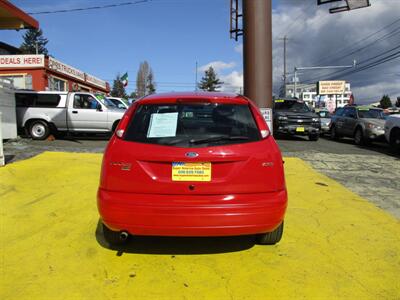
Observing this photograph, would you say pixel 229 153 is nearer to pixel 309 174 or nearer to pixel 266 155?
pixel 266 155

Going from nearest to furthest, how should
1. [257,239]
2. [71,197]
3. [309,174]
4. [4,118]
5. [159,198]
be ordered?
[159,198] → [257,239] → [71,197] → [309,174] → [4,118]

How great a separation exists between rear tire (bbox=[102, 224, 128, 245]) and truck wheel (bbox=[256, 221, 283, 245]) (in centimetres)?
145

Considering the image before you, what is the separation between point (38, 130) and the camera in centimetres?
1466

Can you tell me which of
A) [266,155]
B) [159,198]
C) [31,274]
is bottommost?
[31,274]

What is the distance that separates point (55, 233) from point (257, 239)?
2313 millimetres

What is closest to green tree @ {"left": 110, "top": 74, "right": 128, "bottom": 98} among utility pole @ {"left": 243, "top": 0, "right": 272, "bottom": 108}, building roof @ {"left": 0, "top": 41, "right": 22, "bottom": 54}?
building roof @ {"left": 0, "top": 41, "right": 22, "bottom": 54}

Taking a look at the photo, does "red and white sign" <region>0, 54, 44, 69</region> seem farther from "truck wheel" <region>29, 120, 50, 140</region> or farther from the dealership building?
"truck wheel" <region>29, 120, 50, 140</region>

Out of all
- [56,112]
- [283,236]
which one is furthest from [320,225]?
[56,112]

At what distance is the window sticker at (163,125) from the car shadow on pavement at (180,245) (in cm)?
125

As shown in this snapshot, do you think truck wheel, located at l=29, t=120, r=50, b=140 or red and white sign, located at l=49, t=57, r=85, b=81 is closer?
truck wheel, located at l=29, t=120, r=50, b=140

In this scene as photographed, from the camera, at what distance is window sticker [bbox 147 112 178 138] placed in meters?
3.81

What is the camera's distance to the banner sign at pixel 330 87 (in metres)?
63.5

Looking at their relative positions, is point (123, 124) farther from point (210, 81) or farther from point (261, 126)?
point (210, 81)

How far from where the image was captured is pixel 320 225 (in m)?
5.07
